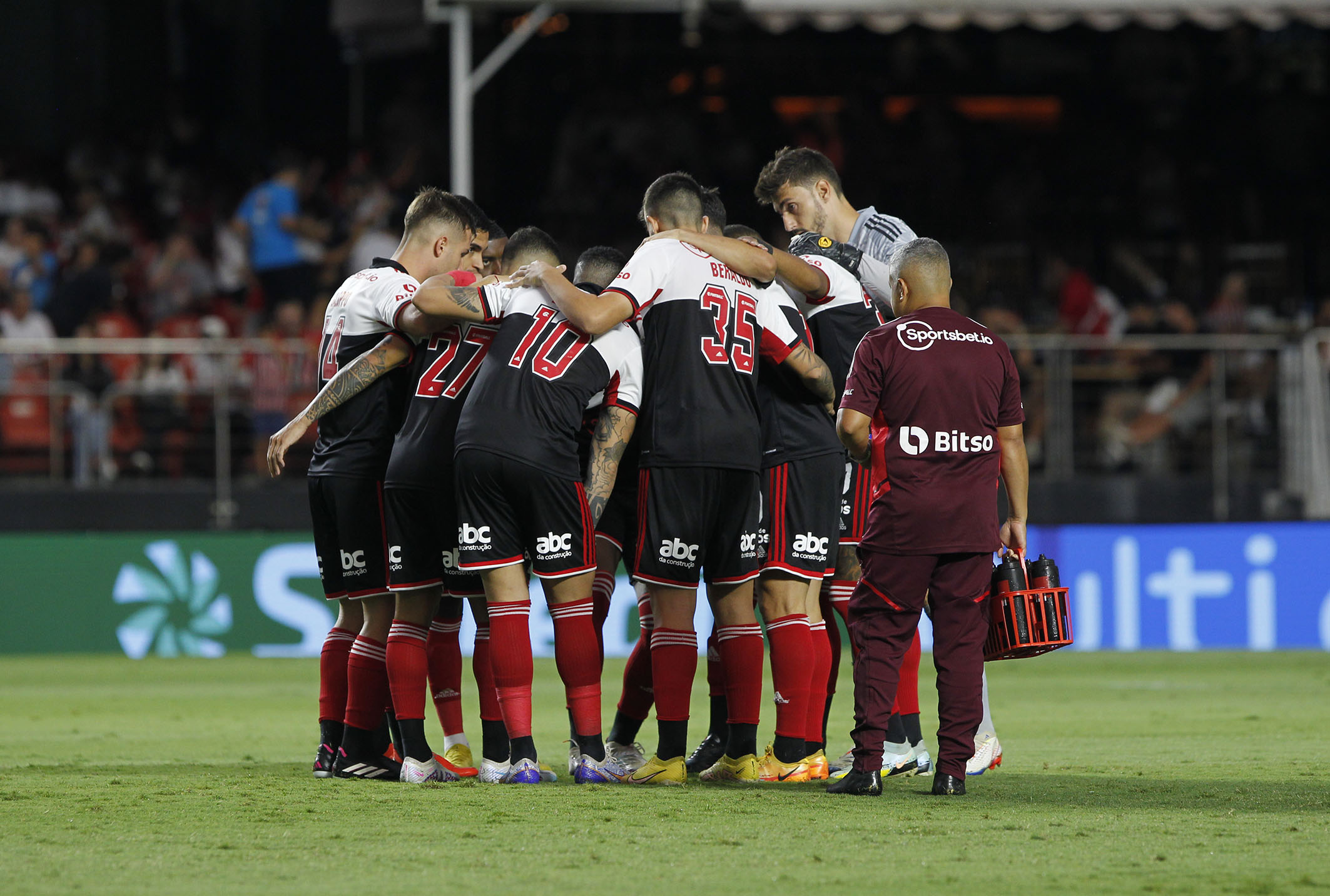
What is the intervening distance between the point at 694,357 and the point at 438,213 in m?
1.36

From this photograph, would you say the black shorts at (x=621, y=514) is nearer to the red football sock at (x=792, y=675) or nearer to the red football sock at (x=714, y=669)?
the red football sock at (x=714, y=669)

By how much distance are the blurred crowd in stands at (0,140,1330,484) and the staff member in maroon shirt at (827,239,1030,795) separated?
9.00m

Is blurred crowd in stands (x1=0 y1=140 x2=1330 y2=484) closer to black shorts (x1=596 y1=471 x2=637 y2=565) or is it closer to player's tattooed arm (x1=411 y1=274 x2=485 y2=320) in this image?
black shorts (x1=596 y1=471 x2=637 y2=565)

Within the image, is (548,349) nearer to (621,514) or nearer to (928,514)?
(621,514)

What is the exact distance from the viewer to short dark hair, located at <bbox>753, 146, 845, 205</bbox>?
731cm

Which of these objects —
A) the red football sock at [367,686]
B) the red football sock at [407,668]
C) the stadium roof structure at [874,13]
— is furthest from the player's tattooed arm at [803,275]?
the stadium roof structure at [874,13]

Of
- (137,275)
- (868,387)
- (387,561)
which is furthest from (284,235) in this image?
(868,387)

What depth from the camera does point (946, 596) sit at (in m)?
Answer: 5.76

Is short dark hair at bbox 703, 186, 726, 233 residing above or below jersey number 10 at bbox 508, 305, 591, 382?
above

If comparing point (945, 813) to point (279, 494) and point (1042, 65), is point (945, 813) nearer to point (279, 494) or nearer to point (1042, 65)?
point (279, 494)

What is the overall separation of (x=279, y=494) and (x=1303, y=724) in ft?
29.2

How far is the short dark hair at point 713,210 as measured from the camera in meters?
6.72

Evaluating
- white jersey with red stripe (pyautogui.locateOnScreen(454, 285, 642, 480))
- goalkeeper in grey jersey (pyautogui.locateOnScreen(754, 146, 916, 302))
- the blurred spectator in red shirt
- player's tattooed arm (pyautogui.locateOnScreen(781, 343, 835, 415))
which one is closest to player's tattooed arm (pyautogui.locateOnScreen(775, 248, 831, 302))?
player's tattooed arm (pyautogui.locateOnScreen(781, 343, 835, 415))

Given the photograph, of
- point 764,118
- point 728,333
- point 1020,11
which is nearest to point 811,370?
point 728,333
